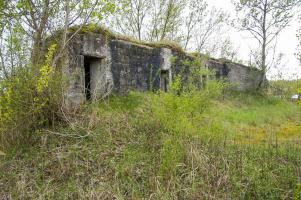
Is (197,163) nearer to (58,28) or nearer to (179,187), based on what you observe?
(179,187)

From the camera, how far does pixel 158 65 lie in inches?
404

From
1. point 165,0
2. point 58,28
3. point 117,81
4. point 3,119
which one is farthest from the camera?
point 165,0

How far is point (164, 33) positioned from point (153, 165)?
1482 centimetres

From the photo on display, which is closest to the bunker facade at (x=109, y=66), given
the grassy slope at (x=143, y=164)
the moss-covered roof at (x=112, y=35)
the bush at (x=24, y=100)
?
the moss-covered roof at (x=112, y=35)

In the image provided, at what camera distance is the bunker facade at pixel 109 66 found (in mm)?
7305

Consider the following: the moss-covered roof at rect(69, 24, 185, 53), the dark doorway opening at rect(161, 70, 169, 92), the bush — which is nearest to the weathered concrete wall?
the moss-covered roof at rect(69, 24, 185, 53)

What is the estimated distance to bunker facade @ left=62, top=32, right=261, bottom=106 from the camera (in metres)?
7.30

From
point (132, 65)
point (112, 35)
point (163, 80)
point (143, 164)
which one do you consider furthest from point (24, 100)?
point (163, 80)

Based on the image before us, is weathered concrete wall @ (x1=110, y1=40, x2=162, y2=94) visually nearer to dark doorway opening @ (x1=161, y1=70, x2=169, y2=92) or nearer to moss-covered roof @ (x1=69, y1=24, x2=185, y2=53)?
moss-covered roof @ (x1=69, y1=24, x2=185, y2=53)

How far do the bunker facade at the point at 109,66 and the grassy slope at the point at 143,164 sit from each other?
1.21m

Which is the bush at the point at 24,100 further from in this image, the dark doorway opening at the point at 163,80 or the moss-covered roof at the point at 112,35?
the dark doorway opening at the point at 163,80

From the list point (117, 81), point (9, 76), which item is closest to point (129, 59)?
point (117, 81)

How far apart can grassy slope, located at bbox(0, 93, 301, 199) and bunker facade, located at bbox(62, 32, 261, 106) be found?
3.97 ft

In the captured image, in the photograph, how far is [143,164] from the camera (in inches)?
177
